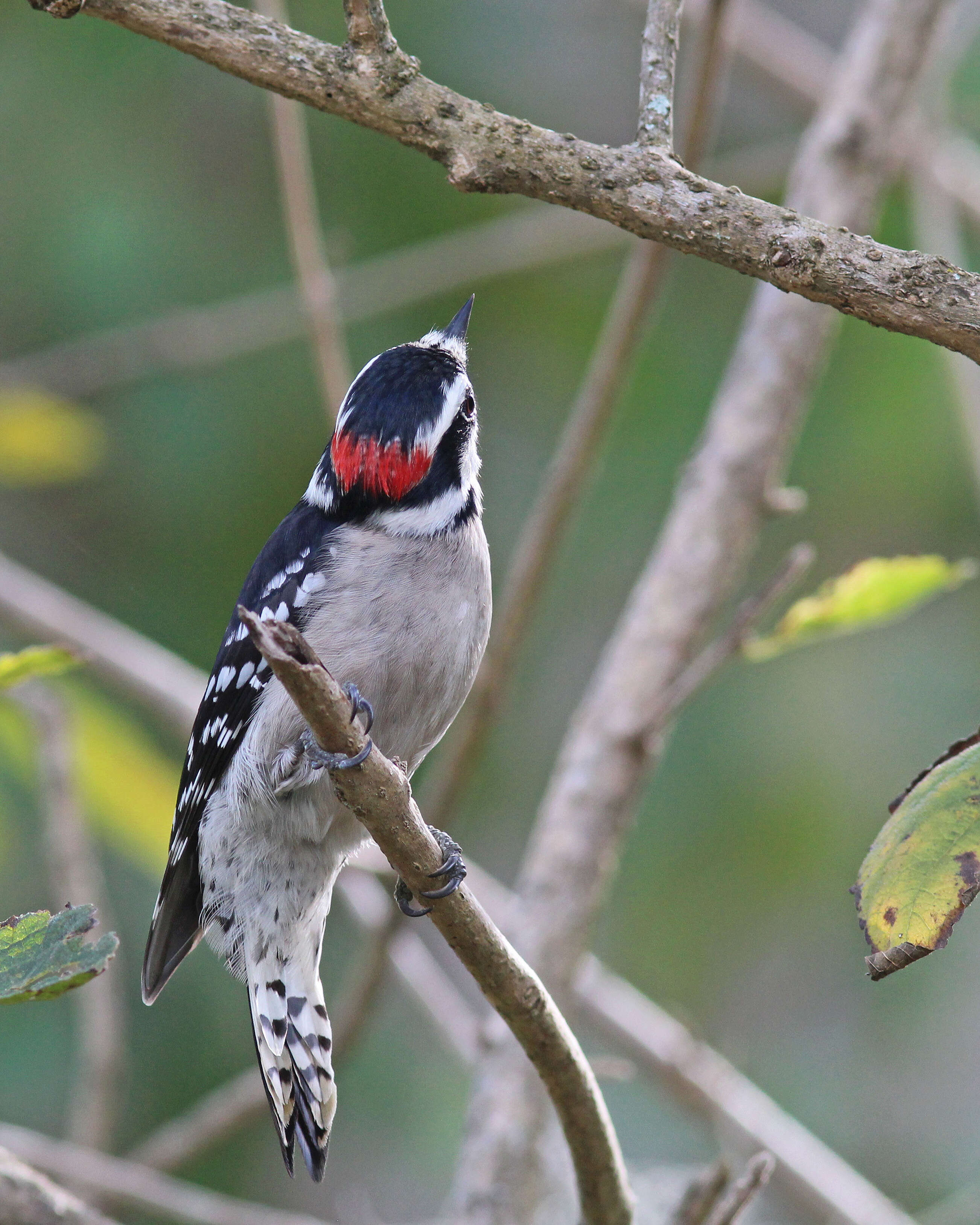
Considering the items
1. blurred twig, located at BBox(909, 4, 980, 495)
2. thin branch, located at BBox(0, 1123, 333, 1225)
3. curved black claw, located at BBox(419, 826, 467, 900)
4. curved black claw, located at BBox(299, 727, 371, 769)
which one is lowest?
thin branch, located at BBox(0, 1123, 333, 1225)

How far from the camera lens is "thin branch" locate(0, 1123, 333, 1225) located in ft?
10.9

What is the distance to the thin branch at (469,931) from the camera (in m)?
1.71

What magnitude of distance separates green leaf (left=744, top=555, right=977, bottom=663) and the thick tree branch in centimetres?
129

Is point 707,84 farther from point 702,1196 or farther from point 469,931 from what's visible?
point 702,1196

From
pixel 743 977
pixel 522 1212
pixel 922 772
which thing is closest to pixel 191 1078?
pixel 743 977

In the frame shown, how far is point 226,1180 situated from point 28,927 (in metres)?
4.96

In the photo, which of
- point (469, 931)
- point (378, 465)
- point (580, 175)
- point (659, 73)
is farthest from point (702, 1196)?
point (659, 73)

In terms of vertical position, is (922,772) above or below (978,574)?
below

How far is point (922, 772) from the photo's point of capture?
1628 mm

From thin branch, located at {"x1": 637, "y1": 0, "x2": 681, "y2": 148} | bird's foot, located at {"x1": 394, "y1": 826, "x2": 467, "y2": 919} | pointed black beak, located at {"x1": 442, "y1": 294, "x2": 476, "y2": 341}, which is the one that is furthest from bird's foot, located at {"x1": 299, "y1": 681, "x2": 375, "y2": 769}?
pointed black beak, located at {"x1": 442, "y1": 294, "x2": 476, "y2": 341}

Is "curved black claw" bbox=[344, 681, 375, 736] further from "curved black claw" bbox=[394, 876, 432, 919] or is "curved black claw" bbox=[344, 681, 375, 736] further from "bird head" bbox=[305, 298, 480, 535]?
"bird head" bbox=[305, 298, 480, 535]

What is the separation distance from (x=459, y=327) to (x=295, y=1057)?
1.77m

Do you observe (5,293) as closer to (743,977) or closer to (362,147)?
(362,147)

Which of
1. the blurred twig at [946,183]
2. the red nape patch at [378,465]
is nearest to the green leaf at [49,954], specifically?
the red nape patch at [378,465]
